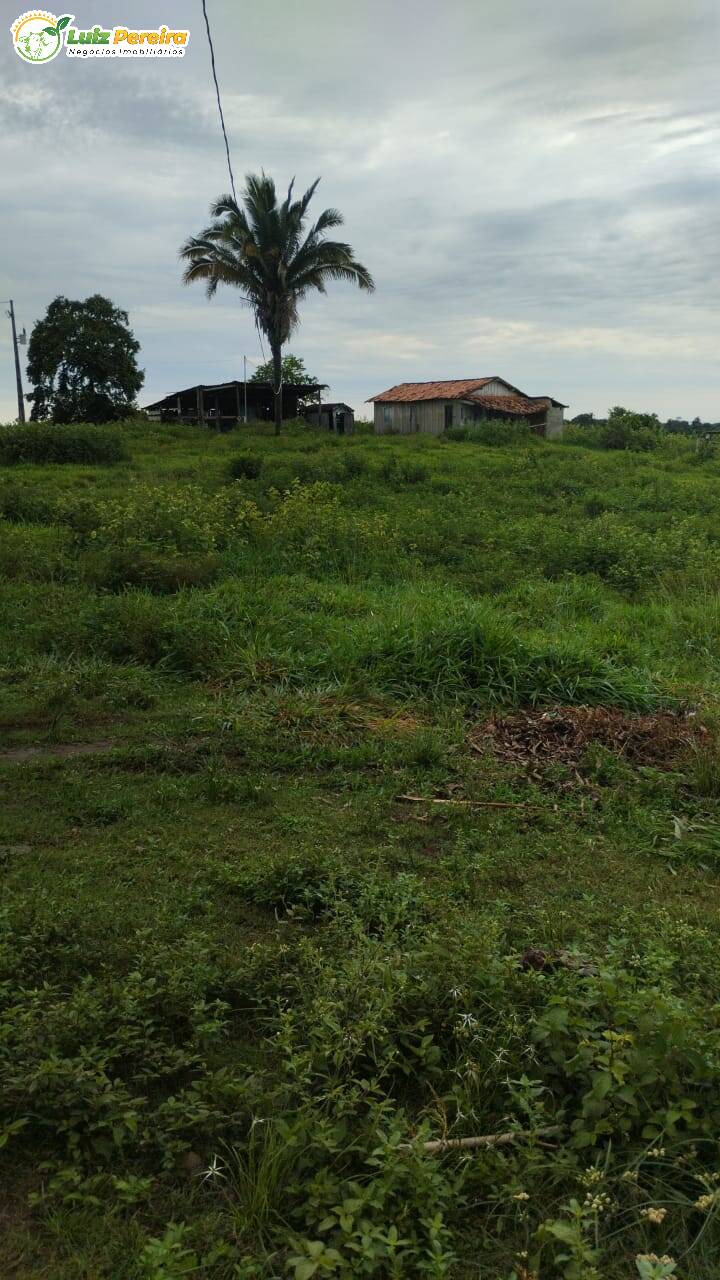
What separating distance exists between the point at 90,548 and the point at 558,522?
6131mm

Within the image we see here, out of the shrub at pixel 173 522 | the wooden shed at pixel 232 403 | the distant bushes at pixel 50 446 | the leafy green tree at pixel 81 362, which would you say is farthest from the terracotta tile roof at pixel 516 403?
the shrub at pixel 173 522

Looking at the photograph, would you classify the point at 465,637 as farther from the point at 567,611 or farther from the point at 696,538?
the point at 696,538

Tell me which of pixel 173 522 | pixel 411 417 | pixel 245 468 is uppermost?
pixel 411 417

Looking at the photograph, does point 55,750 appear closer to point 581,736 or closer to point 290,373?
point 581,736

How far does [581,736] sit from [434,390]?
30459 mm

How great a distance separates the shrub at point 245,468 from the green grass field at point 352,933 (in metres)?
6.99

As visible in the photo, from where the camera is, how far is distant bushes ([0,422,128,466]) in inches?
686

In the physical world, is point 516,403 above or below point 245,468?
above

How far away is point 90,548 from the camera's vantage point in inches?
359

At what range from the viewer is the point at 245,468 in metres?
14.9

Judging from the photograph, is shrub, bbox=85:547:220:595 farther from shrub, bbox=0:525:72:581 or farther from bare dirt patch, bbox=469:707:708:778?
bare dirt patch, bbox=469:707:708:778

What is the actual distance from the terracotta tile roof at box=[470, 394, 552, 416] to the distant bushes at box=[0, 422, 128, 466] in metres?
17.8

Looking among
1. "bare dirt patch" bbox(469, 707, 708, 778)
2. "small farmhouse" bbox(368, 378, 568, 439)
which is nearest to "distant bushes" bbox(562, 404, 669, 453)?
"small farmhouse" bbox(368, 378, 568, 439)

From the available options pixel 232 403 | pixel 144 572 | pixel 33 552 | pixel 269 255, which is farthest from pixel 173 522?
pixel 232 403
